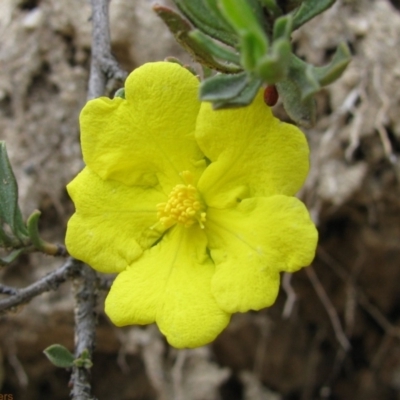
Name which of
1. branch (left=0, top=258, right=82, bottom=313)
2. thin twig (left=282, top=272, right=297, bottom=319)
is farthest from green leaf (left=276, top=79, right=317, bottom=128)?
thin twig (left=282, top=272, right=297, bottom=319)

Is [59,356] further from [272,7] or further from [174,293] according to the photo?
[272,7]

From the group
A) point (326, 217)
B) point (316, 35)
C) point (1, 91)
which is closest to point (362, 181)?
point (326, 217)

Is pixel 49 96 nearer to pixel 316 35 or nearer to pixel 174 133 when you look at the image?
pixel 316 35

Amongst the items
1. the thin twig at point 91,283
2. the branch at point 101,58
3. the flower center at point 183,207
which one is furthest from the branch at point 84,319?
the branch at point 101,58

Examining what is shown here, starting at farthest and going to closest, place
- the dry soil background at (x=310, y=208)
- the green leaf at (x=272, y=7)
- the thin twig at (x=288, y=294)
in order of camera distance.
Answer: the dry soil background at (x=310, y=208)
the thin twig at (x=288, y=294)
the green leaf at (x=272, y=7)

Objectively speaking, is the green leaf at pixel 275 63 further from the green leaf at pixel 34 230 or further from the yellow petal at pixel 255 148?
the green leaf at pixel 34 230
